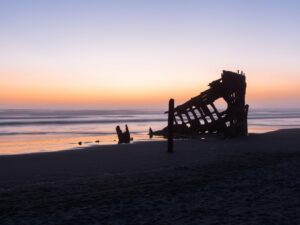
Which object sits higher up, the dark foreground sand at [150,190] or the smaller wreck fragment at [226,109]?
the smaller wreck fragment at [226,109]

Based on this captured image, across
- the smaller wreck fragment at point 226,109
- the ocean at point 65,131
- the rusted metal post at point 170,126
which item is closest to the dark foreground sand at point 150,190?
the rusted metal post at point 170,126

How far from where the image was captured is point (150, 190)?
8.08 metres

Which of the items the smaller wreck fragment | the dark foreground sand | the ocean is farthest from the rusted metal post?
the smaller wreck fragment

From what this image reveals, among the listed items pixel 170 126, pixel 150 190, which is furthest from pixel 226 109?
pixel 150 190

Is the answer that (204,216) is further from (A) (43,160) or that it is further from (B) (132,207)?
(A) (43,160)

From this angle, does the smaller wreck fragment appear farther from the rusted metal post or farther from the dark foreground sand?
the dark foreground sand

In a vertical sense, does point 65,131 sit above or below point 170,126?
below

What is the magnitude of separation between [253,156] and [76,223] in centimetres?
899

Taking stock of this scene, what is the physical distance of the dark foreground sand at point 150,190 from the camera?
6035 millimetres

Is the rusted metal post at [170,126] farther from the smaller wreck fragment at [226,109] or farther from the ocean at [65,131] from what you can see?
the smaller wreck fragment at [226,109]

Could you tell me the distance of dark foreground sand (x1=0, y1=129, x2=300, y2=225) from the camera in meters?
6.04

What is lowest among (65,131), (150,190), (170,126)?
(150,190)

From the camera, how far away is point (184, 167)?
1120cm

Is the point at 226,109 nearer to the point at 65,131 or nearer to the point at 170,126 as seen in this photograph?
the point at 170,126
